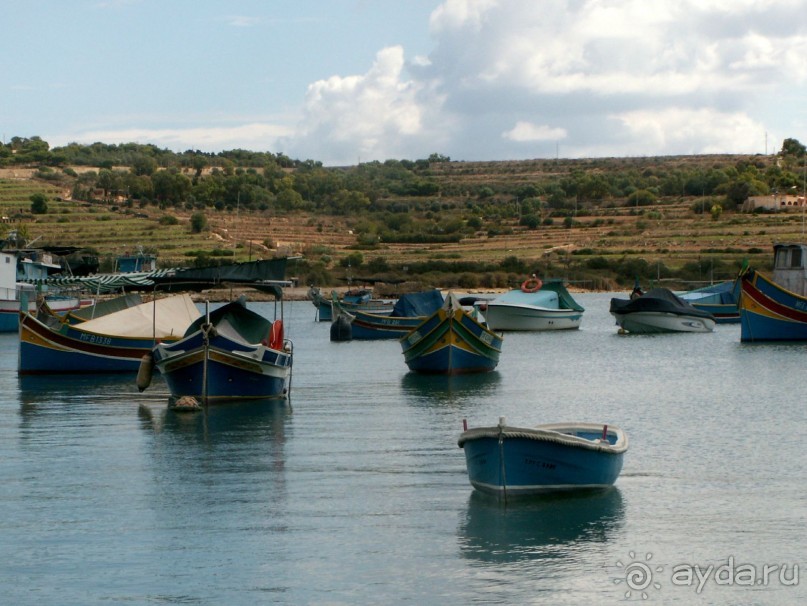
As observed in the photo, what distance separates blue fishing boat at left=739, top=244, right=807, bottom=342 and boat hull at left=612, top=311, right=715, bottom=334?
10344 mm

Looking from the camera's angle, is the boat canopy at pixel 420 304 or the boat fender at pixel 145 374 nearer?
the boat fender at pixel 145 374

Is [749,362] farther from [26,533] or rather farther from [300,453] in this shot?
[26,533]

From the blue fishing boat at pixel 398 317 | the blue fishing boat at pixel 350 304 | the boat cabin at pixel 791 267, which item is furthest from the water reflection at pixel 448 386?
the blue fishing boat at pixel 350 304

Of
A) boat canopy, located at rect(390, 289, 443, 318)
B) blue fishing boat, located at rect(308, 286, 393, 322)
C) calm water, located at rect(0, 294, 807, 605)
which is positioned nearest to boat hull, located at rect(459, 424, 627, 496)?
calm water, located at rect(0, 294, 807, 605)

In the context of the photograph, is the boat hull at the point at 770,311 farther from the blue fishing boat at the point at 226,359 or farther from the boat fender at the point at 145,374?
the boat fender at the point at 145,374

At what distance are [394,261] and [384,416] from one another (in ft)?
305

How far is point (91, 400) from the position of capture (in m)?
36.2

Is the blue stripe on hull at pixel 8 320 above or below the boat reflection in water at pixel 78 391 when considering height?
below

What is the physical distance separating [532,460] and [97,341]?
25.7 metres

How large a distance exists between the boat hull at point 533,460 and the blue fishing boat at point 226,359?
1263 centimetres

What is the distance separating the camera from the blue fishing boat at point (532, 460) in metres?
18.9

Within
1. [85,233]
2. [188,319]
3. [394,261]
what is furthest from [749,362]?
[85,233]

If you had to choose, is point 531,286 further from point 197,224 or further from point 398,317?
point 197,224

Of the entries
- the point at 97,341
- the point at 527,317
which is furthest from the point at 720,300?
the point at 97,341
